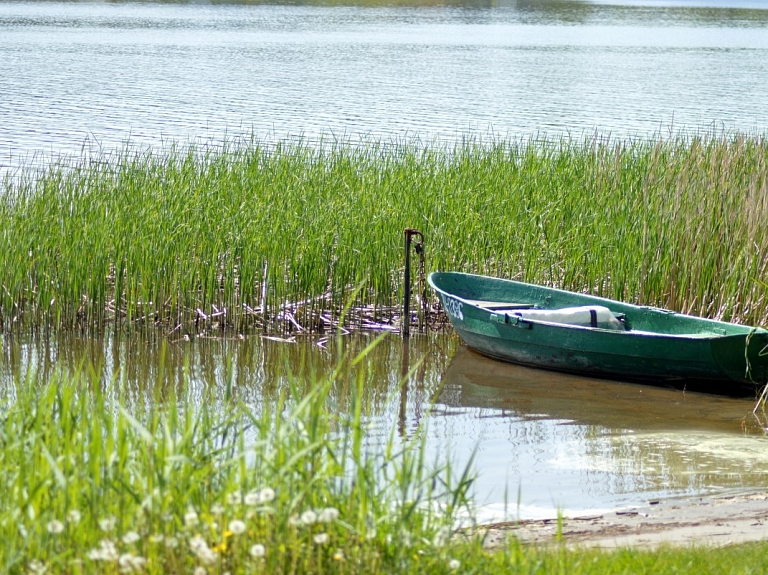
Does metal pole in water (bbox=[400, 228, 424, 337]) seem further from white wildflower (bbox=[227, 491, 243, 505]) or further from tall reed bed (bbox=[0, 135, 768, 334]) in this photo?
white wildflower (bbox=[227, 491, 243, 505])

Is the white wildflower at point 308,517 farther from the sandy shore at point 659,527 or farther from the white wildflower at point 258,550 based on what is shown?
the sandy shore at point 659,527

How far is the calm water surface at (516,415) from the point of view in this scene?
268 inches

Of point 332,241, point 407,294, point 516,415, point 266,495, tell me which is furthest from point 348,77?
point 266,495

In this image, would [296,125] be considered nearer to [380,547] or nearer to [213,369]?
[213,369]

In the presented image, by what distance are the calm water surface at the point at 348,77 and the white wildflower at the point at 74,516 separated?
429 inches

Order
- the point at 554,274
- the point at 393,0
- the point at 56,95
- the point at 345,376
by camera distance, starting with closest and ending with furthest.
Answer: the point at 345,376 → the point at 554,274 → the point at 56,95 → the point at 393,0

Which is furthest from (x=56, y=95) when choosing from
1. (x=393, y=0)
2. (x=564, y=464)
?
(x=393, y=0)

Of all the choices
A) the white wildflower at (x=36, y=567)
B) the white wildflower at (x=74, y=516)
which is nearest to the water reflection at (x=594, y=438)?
the white wildflower at (x=74, y=516)

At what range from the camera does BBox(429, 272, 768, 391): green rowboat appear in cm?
859

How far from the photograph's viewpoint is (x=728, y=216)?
33.4ft

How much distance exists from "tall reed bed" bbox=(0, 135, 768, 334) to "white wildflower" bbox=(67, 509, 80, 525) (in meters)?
6.21

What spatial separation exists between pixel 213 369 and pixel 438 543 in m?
5.46

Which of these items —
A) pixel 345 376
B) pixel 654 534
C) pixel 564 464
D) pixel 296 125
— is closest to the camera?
pixel 654 534

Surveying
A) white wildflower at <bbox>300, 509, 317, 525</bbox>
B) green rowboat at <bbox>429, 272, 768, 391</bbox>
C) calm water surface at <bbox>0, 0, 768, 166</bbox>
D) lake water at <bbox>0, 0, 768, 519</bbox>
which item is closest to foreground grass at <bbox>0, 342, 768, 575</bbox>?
white wildflower at <bbox>300, 509, 317, 525</bbox>
